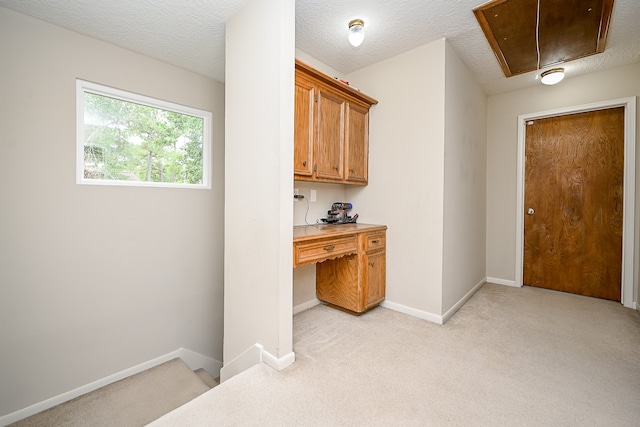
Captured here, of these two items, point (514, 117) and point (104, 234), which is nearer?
point (104, 234)

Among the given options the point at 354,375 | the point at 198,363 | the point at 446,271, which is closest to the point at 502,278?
the point at 446,271

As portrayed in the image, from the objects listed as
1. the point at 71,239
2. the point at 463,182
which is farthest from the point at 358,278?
the point at 71,239

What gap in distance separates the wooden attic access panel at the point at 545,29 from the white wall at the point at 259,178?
5.36 ft

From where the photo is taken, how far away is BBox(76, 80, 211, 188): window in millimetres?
2303

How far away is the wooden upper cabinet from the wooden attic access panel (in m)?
1.17

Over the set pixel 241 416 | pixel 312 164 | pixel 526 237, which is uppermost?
pixel 312 164

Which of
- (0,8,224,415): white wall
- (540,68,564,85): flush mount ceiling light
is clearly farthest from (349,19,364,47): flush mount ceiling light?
(540,68,564,85): flush mount ceiling light

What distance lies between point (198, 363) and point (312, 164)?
247 centimetres

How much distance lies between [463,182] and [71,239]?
3658mm

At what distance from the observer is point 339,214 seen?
3.09 meters

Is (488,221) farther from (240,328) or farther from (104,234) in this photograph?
(104,234)

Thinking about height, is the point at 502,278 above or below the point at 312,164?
below

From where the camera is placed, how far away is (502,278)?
375 centimetres

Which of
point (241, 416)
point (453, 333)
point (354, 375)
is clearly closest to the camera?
point (241, 416)
